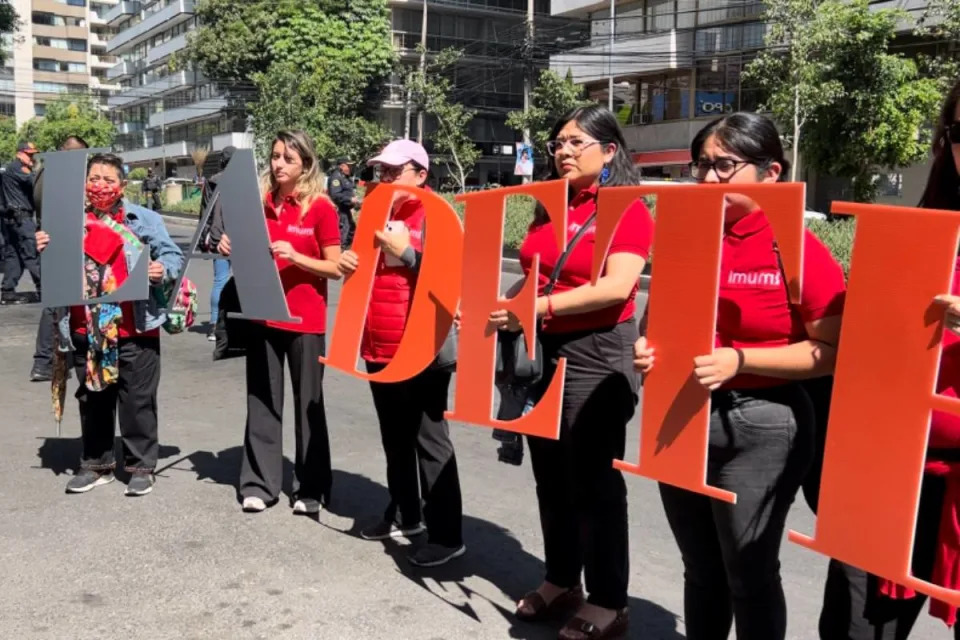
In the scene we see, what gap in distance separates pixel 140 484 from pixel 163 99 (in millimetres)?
70067

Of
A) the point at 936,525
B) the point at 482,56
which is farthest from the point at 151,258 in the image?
the point at 482,56

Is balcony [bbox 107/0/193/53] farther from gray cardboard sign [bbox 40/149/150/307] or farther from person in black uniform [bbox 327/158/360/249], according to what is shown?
gray cardboard sign [bbox 40/149/150/307]

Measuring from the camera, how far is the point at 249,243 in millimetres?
4484

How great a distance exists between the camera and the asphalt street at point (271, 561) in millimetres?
3582

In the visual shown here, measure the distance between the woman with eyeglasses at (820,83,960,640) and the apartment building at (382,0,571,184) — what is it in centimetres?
4967

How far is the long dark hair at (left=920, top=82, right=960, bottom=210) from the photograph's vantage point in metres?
2.34

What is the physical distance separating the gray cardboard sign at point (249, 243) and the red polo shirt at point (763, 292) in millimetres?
2386

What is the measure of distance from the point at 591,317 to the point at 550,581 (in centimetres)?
110

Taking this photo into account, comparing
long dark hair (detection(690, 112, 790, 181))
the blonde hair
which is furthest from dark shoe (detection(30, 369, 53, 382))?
long dark hair (detection(690, 112, 790, 181))

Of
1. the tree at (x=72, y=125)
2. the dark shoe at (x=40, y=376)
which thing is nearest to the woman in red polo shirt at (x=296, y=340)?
the dark shoe at (x=40, y=376)

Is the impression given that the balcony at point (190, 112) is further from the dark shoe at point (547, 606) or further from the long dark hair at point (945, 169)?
the long dark hair at point (945, 169)

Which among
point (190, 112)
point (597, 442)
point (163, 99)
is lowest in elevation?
point (597, 442)

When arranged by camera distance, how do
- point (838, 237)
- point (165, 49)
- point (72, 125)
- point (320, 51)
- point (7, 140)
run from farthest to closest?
point (7, 140), point (72, 125), point (165, 49), point (320, 51), point (838, 237)

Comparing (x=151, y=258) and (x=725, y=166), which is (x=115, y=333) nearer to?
(x=151, y=258)
